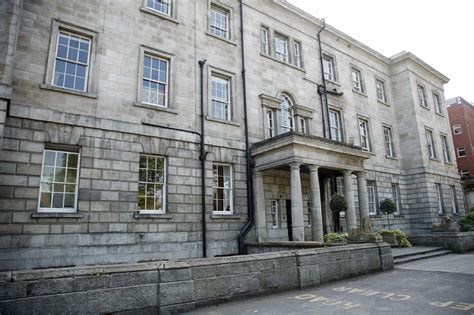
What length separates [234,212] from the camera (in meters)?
14.4

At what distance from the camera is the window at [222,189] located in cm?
1416

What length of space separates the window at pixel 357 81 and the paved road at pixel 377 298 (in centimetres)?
1708

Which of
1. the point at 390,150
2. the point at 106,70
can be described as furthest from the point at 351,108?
the point at 106,70

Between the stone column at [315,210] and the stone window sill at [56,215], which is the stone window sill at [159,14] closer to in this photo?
the stone window sill at [56,215]

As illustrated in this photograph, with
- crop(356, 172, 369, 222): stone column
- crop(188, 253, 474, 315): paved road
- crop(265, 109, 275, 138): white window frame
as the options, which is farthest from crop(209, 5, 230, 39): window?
crop(188, 253, 474, 315): paved road

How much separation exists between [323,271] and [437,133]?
25.3 m

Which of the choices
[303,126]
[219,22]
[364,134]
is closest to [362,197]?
[303,126]

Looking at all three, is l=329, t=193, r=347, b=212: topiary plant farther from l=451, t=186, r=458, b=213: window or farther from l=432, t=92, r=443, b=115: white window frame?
l=432, t=92, r=443, b=115: white window frame

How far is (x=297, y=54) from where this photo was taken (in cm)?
1994

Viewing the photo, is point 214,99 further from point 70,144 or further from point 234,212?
point 70,144

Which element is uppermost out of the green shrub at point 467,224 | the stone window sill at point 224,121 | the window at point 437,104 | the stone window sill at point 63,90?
the window at point 437,104

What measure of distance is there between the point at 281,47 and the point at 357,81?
824 cm

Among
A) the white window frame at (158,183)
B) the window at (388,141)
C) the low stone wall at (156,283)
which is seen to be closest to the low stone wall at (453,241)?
the window at (388,141)

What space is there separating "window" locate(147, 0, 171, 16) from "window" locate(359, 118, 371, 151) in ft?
50.4
